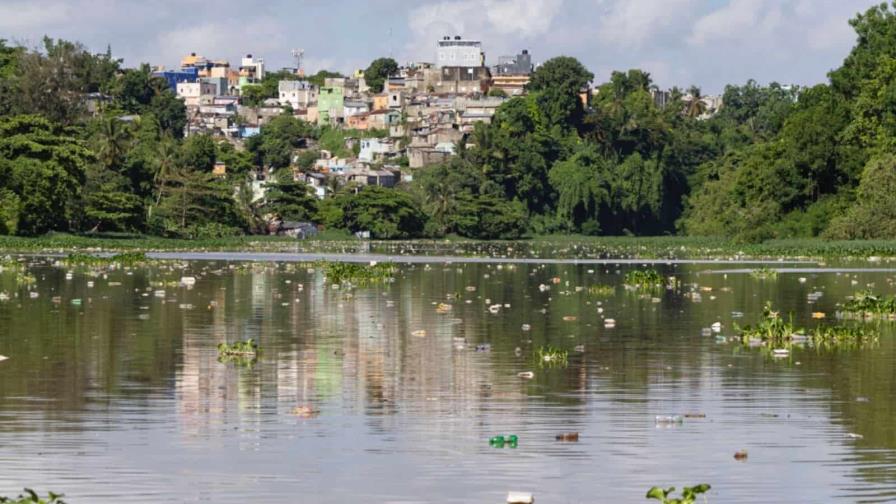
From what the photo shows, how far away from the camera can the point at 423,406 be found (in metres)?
23.2

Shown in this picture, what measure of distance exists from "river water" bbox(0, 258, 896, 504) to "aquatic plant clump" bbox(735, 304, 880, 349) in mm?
518

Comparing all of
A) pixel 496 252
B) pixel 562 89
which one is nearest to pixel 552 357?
pixel 496 252

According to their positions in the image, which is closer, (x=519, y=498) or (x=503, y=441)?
(x=519, y=498)

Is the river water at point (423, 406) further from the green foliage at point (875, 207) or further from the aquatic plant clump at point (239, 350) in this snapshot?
the green foliage at point (875, 207)

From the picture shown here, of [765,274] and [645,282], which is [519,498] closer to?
[645,282]

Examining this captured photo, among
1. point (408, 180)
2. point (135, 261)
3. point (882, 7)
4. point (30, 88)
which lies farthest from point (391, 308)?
point (408, 180)

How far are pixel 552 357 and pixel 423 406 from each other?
238 inches

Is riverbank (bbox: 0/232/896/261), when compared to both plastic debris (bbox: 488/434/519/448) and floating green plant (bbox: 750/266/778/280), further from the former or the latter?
plastic debris (bbox: 488/434/519/448)

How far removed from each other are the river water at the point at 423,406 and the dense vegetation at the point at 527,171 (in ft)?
200

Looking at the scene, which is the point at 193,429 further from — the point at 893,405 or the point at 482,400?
the point at 893,405

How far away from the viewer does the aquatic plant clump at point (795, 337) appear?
3191 cm

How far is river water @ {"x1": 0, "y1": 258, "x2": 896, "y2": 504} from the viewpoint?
58.2 feet

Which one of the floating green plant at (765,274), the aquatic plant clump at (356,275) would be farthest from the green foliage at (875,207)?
the aquatic plant clump at (356,275)

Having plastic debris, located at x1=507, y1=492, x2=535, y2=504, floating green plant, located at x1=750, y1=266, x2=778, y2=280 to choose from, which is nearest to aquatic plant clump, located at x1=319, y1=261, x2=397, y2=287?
floating green plant, located at x1=750, y1=266, x2=778, y2=280
